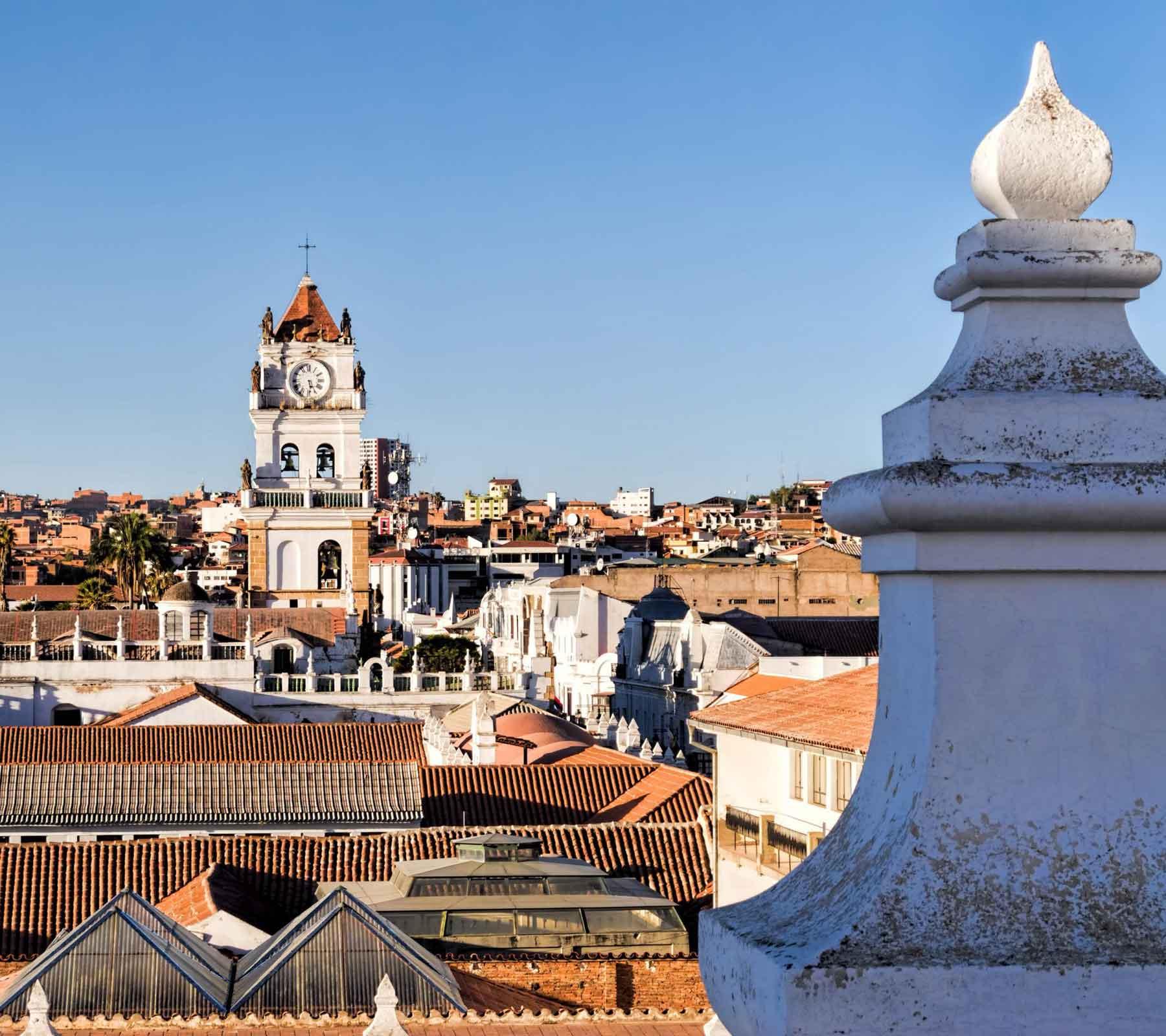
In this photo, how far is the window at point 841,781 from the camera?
21578mm

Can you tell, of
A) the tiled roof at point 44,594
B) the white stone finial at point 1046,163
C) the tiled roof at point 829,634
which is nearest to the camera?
the white stone finial at point 1046,163

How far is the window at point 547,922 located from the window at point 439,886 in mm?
1402

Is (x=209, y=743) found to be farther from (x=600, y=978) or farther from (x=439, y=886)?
(x=600, y=978)

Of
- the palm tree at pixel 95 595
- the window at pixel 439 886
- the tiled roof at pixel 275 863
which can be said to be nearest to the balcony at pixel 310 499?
the palm tree at pixel 95 595

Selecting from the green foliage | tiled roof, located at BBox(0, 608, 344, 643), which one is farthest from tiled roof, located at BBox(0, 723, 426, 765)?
the green foliage

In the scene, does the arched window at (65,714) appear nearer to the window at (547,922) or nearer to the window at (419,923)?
the window at (419,923)

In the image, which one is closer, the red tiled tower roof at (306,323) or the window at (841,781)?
the window at (841,781)

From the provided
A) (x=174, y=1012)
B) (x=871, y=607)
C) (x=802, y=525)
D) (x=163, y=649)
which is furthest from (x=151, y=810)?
(x=802, y=525)

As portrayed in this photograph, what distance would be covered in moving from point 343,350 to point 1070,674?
7275cm

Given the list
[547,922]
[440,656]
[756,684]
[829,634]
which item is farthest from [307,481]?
[547,922]

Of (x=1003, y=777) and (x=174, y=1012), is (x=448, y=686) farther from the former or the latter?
(x=1003, y=777)

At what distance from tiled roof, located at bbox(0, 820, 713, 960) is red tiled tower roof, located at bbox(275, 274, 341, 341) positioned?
4581cm

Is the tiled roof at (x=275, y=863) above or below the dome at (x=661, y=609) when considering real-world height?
below

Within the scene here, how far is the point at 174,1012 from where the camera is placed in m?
18.4
